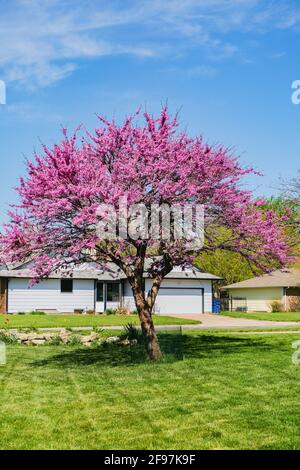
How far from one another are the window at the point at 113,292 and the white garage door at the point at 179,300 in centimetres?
370

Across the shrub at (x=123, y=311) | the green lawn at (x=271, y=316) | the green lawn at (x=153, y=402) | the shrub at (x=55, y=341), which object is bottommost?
the green lawn at (x=153, y=402)

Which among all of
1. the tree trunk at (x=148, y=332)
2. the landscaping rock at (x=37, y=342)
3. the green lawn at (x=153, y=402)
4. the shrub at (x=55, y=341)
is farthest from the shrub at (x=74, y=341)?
the tree trunk at (x=148, y=332)

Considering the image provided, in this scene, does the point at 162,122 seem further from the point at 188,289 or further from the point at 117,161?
the point at 188,289

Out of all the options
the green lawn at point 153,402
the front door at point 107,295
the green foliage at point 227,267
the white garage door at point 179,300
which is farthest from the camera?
the green foliage at point 227,267

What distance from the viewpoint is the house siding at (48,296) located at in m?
43.8

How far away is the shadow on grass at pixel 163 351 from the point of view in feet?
55.0

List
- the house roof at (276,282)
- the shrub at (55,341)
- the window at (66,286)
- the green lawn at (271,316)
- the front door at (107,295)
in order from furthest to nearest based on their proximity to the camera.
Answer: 1. the house roof at (276,282)
2. the front door at (107,295)
3. the window at (66,286)
4. the green lawn at (271,316)
5. the shrub at (55,341)

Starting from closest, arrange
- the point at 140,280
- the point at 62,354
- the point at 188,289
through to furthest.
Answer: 1. the point at 140,280
2. the point at 62,354
3. the point at 188,289

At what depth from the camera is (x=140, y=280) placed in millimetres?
16547

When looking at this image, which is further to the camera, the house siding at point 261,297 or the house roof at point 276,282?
the house siding at point 261,297

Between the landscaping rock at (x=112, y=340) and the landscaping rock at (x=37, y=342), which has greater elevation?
the landscaping rock at (x=112, y=340)

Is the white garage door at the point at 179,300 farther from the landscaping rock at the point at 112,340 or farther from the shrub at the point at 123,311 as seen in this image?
the landscaping rock at the point at 112,340
